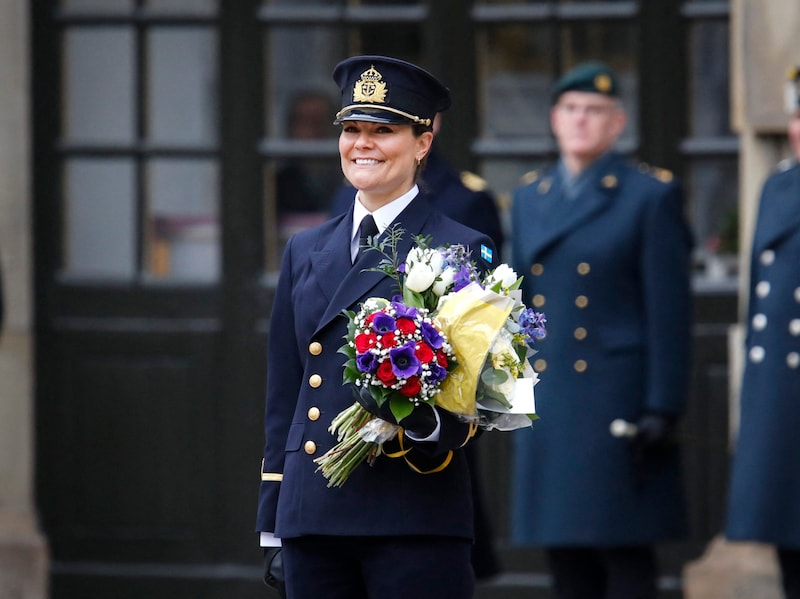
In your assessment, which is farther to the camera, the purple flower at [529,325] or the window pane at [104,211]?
the window pane at [104,211]

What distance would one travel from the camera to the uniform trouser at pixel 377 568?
3637 millimetres

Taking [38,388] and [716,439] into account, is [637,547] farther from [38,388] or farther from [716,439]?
[38,388]

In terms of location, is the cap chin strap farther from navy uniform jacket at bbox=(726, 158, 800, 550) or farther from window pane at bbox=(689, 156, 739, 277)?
window pane at bbox=(689, 156, 739, 277)

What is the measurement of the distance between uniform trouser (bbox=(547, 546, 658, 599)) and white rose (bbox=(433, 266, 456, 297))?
260 centimetres

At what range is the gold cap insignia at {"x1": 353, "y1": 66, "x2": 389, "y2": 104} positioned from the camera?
375cm

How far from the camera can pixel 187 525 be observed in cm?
728

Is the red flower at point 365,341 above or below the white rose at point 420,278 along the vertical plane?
below

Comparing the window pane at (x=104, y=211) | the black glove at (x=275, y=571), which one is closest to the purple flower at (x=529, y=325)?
the black glove at (x=275, y=571)

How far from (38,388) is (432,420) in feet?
13.8

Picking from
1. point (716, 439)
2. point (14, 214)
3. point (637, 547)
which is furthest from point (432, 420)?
point (14, 214)

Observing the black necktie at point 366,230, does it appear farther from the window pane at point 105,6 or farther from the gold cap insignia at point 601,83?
the window pane at point 105,6

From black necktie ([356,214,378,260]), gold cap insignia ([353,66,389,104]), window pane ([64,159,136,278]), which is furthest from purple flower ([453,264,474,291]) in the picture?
window pane ([64,159,136,278])

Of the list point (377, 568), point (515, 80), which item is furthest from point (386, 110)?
point (515, 80)

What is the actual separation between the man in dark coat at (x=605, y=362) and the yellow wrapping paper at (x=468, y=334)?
2450 mm
